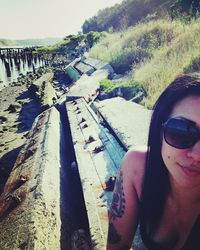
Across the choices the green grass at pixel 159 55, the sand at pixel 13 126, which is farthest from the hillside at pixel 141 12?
the sand at pixel 13 126

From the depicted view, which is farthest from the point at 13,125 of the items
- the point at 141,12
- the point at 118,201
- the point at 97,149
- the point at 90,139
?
the point at 141,12

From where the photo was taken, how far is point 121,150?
394cm

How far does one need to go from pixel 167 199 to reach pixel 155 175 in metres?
0.19

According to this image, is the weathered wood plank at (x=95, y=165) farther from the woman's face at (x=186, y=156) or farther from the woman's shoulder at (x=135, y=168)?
the woman's face at (x=186, y=156)

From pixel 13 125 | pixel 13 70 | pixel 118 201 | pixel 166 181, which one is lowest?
pixel 13 70

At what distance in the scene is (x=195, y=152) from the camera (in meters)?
1.66

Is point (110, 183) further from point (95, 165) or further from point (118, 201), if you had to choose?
point (118, 201)

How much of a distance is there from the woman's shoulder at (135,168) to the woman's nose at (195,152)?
0.49 meters

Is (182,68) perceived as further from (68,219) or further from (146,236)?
(146,236)

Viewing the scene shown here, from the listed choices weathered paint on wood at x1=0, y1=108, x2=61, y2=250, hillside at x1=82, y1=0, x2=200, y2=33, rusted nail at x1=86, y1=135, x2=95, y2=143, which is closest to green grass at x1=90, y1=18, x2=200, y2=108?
hillside at x1=82, y1=0, x2=200, y2=33

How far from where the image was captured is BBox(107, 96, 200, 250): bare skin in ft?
5.82

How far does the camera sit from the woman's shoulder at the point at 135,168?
6.98 ft

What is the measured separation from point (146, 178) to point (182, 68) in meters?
5.54

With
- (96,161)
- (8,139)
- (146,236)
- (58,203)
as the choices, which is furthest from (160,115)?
Answer: (8,139)
